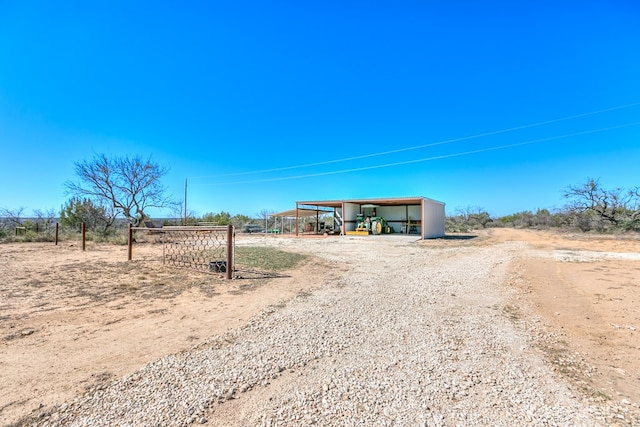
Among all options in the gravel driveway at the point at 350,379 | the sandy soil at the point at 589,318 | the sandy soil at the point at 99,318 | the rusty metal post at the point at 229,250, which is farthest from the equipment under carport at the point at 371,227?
the gravel driveway at the point at 350,379

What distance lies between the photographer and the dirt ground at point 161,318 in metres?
2.25

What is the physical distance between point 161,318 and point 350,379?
254 centimetres

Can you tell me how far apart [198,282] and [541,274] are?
715 cm

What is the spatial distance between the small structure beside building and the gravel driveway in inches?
582

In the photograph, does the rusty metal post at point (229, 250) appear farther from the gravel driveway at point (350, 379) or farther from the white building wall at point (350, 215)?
the white building wall at point (350, 215)

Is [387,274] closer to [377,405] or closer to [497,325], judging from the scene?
[497,325]

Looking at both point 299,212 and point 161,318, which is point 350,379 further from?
point 299,212

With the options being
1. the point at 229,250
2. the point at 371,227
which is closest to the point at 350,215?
the point at 371,227

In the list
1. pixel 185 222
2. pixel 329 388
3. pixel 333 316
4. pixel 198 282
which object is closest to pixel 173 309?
pixel 198 282

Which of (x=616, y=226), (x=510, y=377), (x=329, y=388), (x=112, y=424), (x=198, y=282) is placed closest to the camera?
(x=112, y=424)

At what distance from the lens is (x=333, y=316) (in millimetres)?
3672

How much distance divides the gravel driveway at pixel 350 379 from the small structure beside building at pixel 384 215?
1479cm

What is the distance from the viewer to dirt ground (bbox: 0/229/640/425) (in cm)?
225

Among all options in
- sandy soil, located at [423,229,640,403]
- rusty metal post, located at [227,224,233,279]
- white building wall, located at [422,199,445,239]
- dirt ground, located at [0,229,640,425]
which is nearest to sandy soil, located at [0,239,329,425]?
dirt ground, located at [0,229,640,425]
